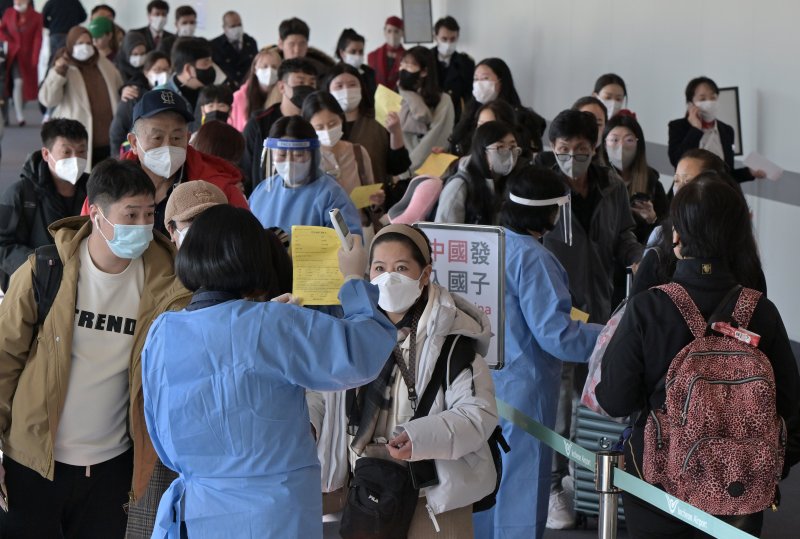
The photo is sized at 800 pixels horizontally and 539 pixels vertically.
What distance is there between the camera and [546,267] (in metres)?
4.20

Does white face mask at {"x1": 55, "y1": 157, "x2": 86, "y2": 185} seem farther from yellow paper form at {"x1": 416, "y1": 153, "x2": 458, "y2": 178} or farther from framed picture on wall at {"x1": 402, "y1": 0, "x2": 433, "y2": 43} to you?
framed picture on wall at {"x1": 402, "y1": 0, "x2": 433, "y2": 43}

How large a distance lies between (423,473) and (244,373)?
793 mm

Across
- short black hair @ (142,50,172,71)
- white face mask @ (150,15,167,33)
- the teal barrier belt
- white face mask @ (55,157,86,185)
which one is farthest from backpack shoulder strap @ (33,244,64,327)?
white face mask @ (150,15,167,33)

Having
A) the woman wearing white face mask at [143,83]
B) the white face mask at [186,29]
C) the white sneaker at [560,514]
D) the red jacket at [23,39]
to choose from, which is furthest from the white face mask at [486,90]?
the red jacket at [23,39]

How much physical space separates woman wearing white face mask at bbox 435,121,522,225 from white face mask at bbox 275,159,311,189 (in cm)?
57

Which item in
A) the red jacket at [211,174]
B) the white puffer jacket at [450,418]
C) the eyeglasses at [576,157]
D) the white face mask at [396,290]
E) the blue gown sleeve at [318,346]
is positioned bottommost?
the white puffer jacket at [450,418]

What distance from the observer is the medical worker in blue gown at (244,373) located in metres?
2.70

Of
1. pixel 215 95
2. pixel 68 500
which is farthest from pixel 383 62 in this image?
pixel 68 500

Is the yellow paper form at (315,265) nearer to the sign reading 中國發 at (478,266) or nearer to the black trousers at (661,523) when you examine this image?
the sign reading 中國發 at (478,266)

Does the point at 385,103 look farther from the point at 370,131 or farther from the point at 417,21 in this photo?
the point at 417,21

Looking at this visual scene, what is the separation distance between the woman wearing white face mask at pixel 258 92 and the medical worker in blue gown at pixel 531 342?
12.4 feet

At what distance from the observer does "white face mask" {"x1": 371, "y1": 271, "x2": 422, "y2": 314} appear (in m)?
3.45

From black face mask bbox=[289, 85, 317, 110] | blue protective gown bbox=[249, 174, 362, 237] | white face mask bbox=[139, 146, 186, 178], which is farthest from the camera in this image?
black face mask bbox=[289, 85, 317, 110]

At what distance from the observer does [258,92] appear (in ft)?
26.6
